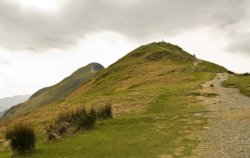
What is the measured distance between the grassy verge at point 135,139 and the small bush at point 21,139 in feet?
2.31

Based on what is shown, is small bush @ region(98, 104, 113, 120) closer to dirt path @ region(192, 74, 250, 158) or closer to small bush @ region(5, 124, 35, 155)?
dirt path @ region(192, 74, 250, 158)

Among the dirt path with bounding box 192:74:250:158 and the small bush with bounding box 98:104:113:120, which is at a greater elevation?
the small bush with bounding box 98:104:113:120

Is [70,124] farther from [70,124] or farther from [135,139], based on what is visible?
[135,139]

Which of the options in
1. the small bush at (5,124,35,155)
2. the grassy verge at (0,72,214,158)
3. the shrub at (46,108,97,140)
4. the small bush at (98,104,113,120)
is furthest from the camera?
the small bush at (98,104,113,120)

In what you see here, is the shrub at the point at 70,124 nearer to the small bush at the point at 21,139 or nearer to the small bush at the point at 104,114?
the small bush at the point at 104,114

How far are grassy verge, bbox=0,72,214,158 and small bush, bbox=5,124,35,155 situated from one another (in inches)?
27.7

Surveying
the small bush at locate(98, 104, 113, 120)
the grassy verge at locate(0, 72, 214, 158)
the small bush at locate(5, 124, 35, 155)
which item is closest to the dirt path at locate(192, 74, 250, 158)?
the grassy verge at locate(0, 72, 214, 158)

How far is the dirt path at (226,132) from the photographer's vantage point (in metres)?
18.3

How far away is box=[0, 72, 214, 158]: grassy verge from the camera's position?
19.4 metres

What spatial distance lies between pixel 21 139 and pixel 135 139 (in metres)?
7.53

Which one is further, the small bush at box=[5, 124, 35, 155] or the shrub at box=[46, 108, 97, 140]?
the shrub at box=[46, 108, 97, 140]

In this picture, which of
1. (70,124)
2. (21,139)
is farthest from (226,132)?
(21,139)

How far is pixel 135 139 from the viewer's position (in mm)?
22656

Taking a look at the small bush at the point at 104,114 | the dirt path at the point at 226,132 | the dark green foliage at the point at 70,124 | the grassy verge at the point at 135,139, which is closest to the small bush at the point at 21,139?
the grassy verge at the point at 135,139
